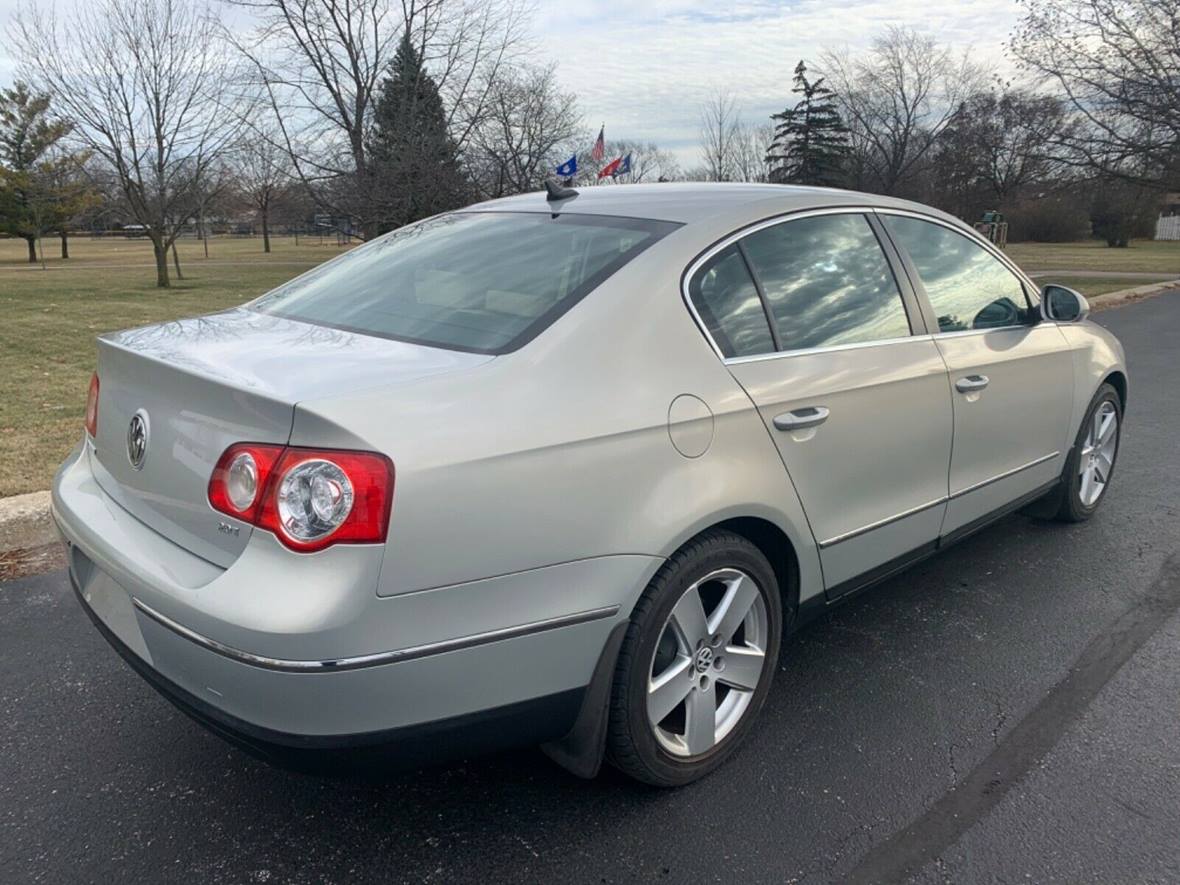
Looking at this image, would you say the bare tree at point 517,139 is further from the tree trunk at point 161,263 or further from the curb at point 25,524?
the curb at point 25,524

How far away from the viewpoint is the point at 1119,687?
3018mm

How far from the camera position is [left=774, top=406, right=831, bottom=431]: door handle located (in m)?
2.57

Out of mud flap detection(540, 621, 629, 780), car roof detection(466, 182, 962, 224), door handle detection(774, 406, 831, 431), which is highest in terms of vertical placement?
car roof detection(466, 182, 962, 224)

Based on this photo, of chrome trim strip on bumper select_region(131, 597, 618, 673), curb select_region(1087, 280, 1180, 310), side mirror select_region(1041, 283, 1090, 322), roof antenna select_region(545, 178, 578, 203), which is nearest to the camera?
chrome trim strip on bumper select_region(131, 597, 618, 673)

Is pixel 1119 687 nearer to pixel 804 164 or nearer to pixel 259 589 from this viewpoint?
pixel 259 589

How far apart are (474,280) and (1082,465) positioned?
331 cm

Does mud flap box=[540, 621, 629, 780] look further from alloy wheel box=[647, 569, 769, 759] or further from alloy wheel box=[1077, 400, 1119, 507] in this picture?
alloy wheel box=[1077, 400, 1119, 507]

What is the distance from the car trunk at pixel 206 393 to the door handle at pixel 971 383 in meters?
1.97

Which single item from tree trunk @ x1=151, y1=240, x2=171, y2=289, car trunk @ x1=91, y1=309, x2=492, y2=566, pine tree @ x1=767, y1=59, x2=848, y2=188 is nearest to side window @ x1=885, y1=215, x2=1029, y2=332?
car trunk @ x1=91, y1=309, x2=492, y2=566

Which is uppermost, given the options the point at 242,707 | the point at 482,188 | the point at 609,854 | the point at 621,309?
the point at 482,188

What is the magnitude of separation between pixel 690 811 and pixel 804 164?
160 feet

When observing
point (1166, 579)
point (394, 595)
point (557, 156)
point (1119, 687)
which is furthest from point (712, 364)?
point (557, 156)

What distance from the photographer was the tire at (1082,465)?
4.30 metres

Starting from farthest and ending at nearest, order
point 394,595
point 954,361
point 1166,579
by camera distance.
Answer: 1. point 1166,579
2. point 954,361
3. point 394,595
